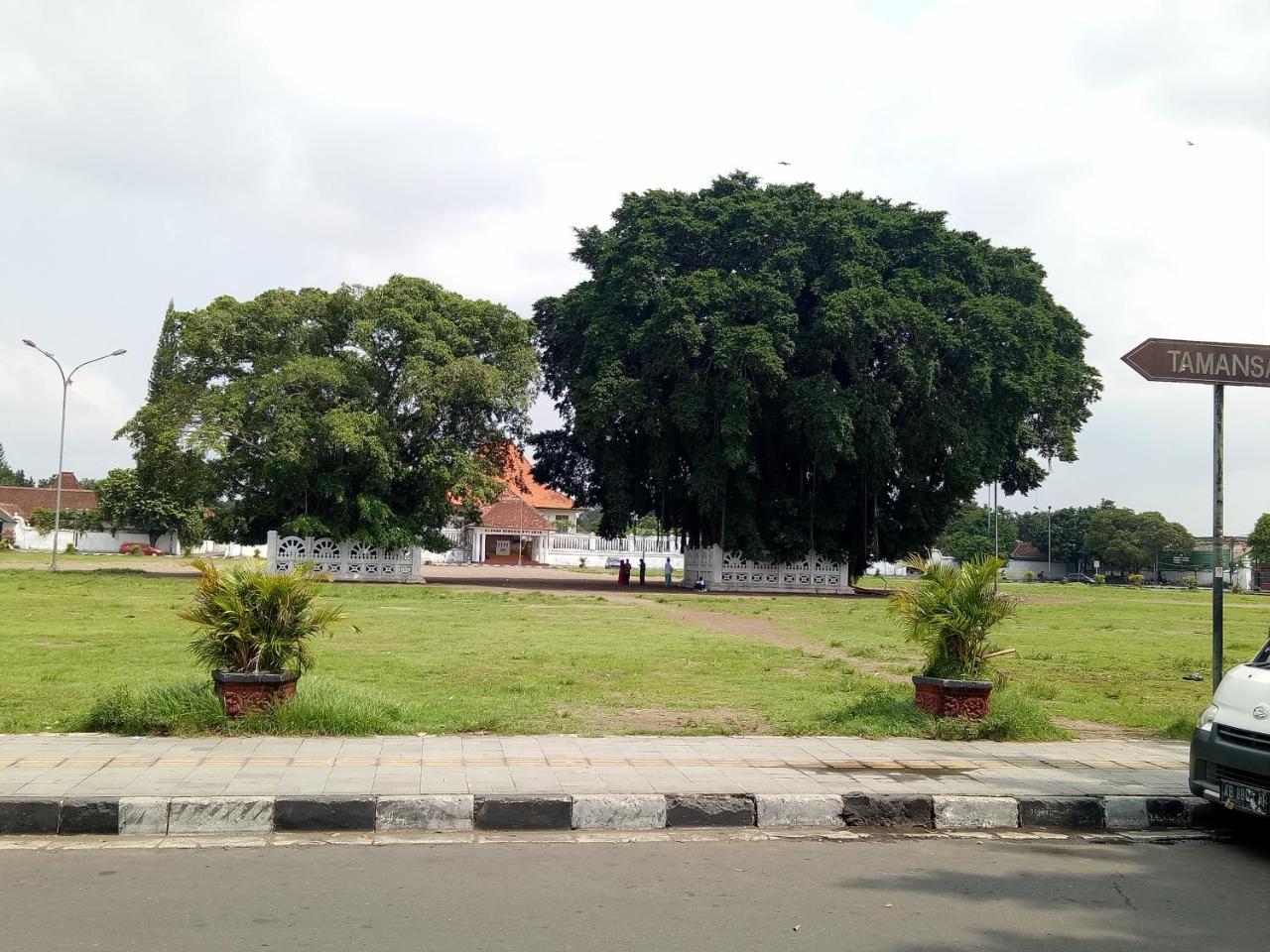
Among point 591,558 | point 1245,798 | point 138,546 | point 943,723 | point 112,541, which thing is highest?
point 1245,798

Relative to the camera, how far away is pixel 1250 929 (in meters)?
4.97

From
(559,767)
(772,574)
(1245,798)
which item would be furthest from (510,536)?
(1245,798)

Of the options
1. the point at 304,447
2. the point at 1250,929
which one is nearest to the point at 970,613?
the point at 1250,929

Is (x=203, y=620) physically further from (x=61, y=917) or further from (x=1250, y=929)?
(x=1250, y=929)

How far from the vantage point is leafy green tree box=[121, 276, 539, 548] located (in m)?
33.3

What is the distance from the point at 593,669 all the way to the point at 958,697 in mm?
5308

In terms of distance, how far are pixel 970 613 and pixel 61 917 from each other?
701cm

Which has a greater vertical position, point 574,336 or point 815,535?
point 574,336

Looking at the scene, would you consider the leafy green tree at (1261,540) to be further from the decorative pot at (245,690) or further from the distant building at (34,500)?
the distant building at (34,500)

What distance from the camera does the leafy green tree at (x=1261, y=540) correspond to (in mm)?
77375

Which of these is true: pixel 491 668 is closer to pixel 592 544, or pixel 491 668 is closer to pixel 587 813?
pixel 587 813

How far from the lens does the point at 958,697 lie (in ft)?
30.0

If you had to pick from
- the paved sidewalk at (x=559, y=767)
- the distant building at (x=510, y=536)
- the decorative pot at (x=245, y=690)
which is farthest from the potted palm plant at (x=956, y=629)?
the distant building at (x=510, y=536)

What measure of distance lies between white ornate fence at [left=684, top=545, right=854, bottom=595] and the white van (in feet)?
100
